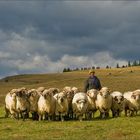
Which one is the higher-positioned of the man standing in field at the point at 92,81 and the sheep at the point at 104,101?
the man standing in field at the point at 92,81

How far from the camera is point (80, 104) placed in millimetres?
33969

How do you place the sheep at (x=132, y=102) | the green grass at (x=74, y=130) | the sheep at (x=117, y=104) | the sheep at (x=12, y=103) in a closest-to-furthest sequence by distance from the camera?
the green grass at (x=74, y=130) < the sheep at (x=117, y=104) < the sheep at (x=132, y=102) < the sheep at (x=12, y=103)

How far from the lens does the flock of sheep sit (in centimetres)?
3419

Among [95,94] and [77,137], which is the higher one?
[95,94]

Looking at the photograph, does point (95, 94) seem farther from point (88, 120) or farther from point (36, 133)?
point (36, 133)

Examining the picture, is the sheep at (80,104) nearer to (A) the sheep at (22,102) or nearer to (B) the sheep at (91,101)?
(B) the sheep at (91,101)

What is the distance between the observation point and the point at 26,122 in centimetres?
3331

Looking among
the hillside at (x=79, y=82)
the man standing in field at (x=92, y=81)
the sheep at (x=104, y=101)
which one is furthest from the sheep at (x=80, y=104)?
the hillside at (x=79, y=82)

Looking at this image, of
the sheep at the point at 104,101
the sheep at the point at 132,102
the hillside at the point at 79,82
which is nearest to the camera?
the sheep at the point at 104,101

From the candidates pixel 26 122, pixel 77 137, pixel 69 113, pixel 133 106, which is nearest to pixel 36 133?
pixel 77 137

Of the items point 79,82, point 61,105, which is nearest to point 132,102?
point 61,105

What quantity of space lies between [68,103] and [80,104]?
1.24 m

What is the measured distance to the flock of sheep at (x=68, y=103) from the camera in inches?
1346

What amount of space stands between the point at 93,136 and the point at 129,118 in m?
6.91
